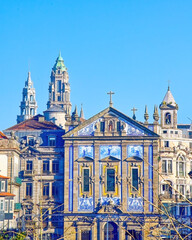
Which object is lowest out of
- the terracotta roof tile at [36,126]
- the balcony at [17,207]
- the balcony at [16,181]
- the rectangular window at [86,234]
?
the rectangular window at [86,234]

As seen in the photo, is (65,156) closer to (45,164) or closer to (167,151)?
(45,164)

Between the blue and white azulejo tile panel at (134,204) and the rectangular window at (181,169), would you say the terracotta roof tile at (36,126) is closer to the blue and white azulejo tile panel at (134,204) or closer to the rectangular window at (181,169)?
the blue and white azulejo tile panel at (134,204)

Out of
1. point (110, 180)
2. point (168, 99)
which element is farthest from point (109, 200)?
point (168, 99)

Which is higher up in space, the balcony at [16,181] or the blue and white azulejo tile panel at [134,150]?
the blue and white azulejo tile panel at [134,150]

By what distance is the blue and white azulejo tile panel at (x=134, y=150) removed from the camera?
7488 centimetres

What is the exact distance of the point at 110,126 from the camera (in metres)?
75.8

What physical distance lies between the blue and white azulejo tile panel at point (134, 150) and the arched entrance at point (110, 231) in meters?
8.22

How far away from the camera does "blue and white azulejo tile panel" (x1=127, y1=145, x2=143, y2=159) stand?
7488cm

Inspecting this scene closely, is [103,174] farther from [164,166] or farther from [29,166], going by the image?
[29,166]

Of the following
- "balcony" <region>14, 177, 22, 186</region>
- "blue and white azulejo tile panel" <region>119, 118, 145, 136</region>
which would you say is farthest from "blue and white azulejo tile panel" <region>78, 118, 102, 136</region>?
"balcony" <region>14, 177, 22, 186</region>

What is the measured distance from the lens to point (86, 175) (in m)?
74.9

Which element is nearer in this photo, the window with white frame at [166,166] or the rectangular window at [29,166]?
the window with white frame at [166,166]

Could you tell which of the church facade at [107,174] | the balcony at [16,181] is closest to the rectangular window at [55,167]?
the church facade at [107,174]

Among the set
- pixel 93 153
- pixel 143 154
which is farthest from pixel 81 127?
pixel 143 154
